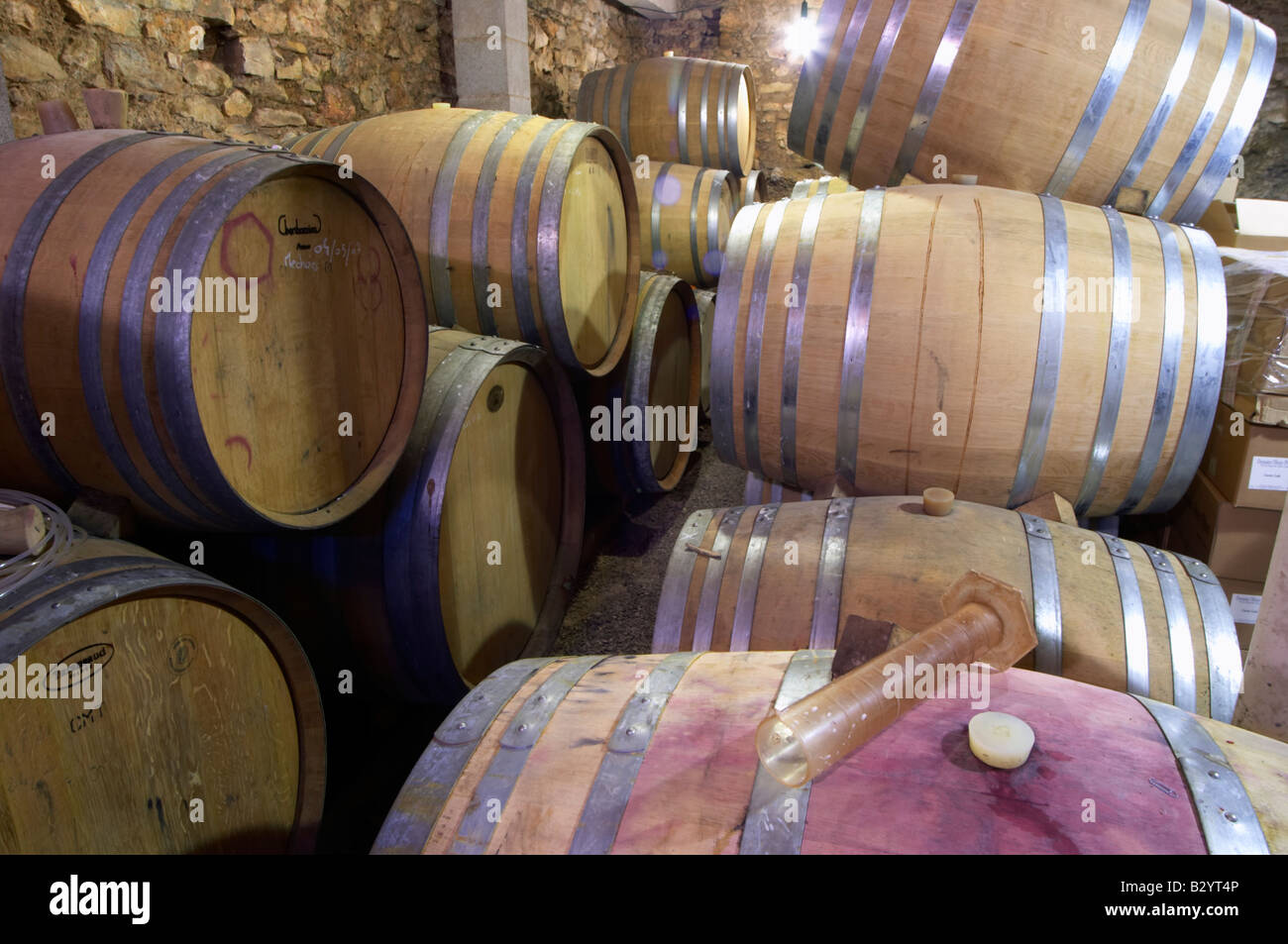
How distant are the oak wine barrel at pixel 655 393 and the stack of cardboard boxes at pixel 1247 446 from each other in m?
2.03

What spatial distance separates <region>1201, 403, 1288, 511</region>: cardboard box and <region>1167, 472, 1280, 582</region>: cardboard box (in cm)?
4

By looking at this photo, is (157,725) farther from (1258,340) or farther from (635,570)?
(1258,340)

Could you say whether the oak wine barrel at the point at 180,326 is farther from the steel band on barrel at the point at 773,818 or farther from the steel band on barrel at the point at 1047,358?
the steel band on barrel at the point at 1047,358

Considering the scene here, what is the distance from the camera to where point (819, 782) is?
0.94 metres

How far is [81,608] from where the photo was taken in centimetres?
109

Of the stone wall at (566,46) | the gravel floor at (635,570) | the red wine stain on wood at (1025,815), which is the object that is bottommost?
the gravel floor at (635,570)

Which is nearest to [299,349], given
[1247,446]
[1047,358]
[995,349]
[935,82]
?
[995,349]

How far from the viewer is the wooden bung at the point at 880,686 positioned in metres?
0.97

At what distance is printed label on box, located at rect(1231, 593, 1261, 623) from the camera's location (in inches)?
85.1

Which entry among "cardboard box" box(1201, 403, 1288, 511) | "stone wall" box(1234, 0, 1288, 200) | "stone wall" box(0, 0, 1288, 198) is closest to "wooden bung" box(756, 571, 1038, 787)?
"cardboard box" box(1201, 403, 1288, 511)

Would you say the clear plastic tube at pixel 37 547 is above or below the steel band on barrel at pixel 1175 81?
below

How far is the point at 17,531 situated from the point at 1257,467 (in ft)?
8.93

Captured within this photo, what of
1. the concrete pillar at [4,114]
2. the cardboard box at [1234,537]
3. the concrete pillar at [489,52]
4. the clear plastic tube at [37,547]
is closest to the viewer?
the clear plastic tube at [37,547]

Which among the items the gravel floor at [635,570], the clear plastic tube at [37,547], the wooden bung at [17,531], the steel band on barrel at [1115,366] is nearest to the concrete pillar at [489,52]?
the gravel floor at [635,570]
